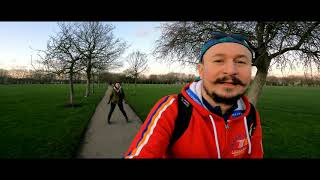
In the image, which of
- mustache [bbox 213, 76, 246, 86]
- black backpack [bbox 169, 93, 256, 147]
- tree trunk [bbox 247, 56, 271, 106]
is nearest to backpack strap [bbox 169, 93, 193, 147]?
black backpack [bbox 169, 93, 256, 147]

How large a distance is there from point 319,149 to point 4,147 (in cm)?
1025

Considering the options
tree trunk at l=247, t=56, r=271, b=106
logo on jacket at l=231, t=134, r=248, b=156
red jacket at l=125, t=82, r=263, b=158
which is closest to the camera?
red jacket at l=125, t=82, r=263, b=158

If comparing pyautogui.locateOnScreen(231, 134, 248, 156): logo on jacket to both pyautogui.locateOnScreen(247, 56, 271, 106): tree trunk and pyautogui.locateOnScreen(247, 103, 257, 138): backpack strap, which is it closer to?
pyautogui.locateOnScreen(247, 103, 257, 138): backpack strap

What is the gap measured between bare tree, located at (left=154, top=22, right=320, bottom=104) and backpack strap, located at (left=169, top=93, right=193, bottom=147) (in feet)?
15.7

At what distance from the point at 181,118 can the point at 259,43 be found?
22.3ft

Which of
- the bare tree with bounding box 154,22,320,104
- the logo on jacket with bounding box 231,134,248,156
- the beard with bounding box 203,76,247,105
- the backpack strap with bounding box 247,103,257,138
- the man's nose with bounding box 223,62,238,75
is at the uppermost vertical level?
the bare tree with bounding box 154,22,320,104

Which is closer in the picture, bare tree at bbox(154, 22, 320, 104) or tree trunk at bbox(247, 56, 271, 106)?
bare tree at bbox(154, 22, 320, 104)

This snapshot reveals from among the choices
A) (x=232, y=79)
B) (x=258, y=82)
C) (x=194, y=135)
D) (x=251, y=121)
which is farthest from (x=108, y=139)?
(x=232, y=79)

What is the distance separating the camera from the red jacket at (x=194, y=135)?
3.80ft

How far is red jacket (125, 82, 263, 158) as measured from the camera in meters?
1.16

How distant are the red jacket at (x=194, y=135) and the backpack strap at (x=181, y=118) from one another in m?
0.02

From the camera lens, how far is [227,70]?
1.17 m

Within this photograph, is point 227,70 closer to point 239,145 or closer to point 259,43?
point 239,145
